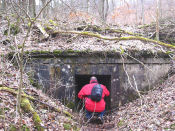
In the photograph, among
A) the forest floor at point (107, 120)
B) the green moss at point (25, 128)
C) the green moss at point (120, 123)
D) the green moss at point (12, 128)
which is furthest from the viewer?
the green moss at point (120, 123)

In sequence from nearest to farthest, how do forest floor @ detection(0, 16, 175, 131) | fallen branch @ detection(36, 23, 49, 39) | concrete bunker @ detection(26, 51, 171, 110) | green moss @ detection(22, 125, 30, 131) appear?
green moss @ detection(22, 125, 30, 131) < forest floor @ detection(0, 16, 175, 131) < concrete bunker @ detection(26, 51, 171, 110) < fallen branch @ detection(36, 23, 49, 39)

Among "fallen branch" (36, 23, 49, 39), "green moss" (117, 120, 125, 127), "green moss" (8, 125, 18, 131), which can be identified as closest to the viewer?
"green moss" (8, 125, 18, 131)

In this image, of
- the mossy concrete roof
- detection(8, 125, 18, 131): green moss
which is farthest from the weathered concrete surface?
detection(8, 125, 18, 131): green moss

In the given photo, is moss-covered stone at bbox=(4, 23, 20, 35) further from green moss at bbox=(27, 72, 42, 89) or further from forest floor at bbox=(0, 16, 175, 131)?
green moss at bbox=(27, 72, 42, 89)

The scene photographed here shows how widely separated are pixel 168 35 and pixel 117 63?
3.66m

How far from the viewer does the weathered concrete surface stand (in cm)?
676

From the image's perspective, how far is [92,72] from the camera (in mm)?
6992

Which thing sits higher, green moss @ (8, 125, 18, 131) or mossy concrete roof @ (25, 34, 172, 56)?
mossy concrete roof @ (25, 34, 172, 56)

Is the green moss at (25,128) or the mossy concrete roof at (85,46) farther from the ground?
the mossy concrete roof at (85,46)

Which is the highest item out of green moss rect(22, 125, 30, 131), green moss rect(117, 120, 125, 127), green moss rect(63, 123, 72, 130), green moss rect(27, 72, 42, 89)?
green moss rect(27, 72, 42, 89)

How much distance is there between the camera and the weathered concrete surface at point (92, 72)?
676 cm

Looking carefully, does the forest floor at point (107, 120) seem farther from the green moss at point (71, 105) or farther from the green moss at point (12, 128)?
the green moss at point (71, 105)

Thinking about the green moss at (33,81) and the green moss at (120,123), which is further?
the green moss at (33,81)

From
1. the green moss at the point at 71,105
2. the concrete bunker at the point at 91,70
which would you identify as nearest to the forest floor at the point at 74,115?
the concrete bunker at the point at 91,70
